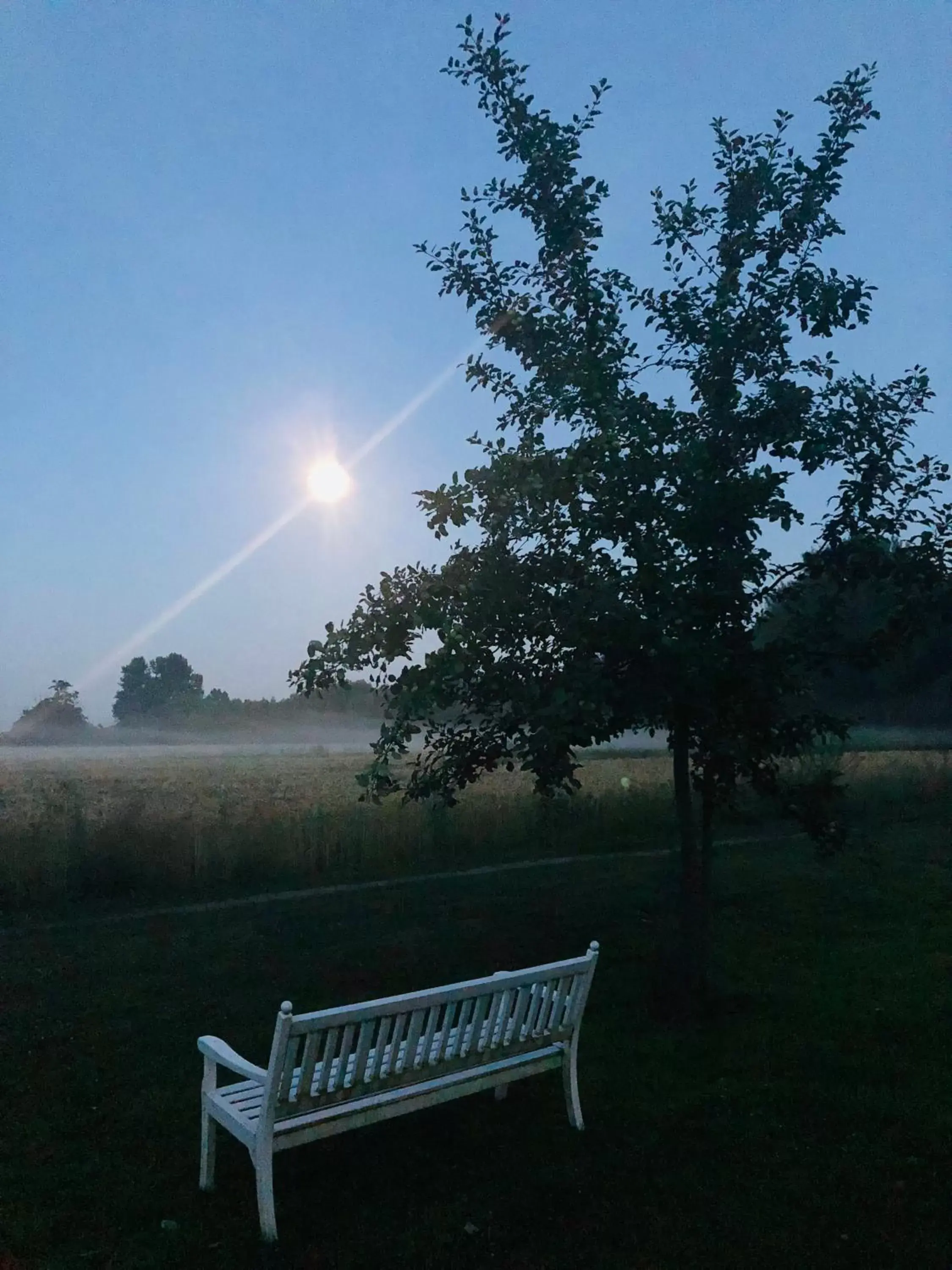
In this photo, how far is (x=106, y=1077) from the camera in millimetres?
6840

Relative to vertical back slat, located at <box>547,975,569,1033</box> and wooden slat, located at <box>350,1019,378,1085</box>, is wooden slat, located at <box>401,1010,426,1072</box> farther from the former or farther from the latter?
vertical back slat, located at <box>547,975,569,1033</box>

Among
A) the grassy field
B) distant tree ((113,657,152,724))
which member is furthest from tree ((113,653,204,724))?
the grassy field

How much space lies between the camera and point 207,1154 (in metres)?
4.97

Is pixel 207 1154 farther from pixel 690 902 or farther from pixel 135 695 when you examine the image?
pixel 135 695

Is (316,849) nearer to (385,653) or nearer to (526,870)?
(526,870)

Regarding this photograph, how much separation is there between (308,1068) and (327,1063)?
11 cm

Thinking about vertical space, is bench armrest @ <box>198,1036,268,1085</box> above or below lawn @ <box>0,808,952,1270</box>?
above

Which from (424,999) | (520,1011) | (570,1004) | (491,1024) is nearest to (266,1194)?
(424,999)

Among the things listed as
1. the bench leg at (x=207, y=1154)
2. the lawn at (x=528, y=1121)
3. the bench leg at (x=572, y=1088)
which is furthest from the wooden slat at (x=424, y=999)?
the lawn at (x=528, y=1121)

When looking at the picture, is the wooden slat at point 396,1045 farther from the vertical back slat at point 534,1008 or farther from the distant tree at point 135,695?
the distant tree at point 135,695

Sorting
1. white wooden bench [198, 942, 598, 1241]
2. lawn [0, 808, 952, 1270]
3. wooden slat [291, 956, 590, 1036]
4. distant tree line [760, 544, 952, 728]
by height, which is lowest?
lawn [0, 808, 952, 1270]

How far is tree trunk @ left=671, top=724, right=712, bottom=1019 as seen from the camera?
7.98m

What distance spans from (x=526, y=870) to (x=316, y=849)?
10.9 ft

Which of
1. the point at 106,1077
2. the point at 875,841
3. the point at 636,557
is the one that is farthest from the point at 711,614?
the point at 875,841
